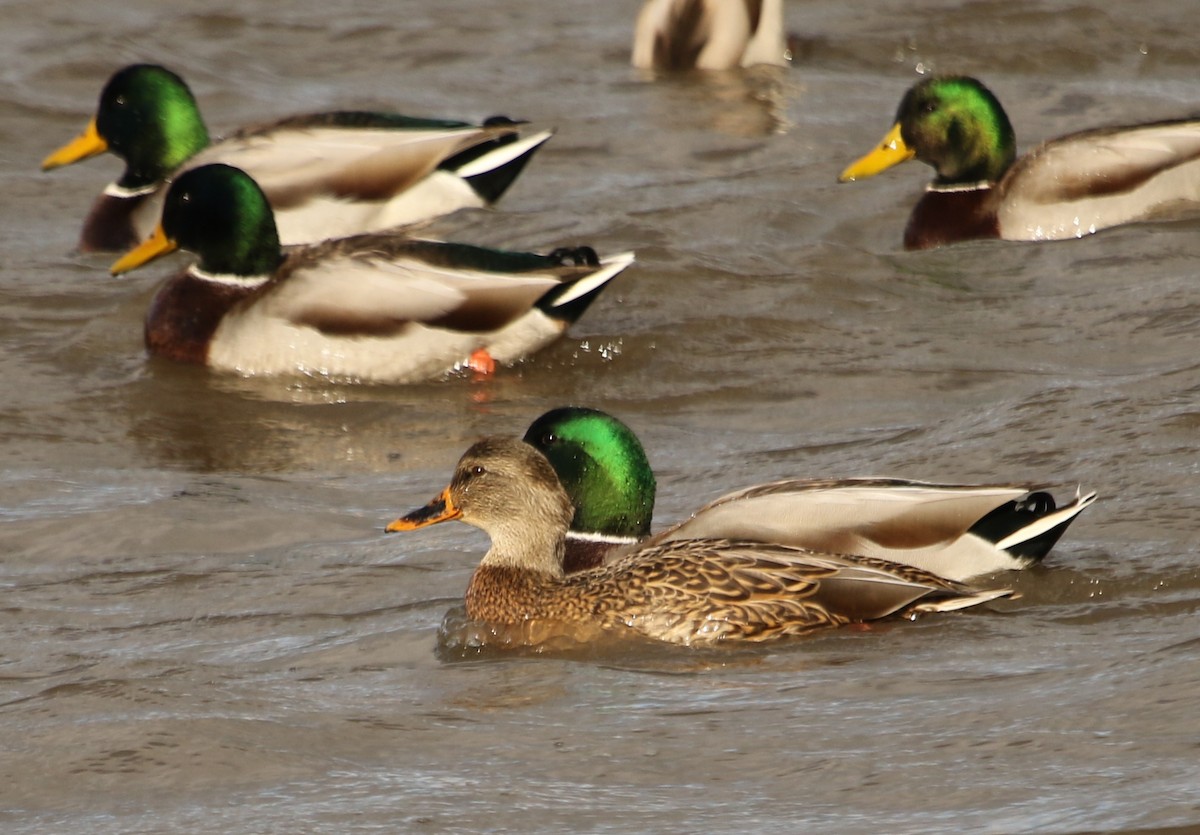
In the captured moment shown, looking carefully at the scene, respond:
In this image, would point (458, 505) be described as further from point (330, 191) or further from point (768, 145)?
point (768, 145)

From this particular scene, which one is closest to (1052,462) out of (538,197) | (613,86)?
(538,197)

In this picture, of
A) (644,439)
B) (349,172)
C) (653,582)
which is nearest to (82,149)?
(349,172)

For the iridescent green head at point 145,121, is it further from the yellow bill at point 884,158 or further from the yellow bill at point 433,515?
the yellow bill at point 433,515

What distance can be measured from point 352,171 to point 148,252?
1956 millimetres

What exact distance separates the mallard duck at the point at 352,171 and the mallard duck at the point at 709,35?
323 centimetres

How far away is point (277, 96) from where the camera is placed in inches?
579

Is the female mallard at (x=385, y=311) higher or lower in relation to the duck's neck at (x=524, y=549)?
lower

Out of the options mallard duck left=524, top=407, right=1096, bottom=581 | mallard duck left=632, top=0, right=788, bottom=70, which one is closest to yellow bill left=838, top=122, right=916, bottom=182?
mallard duck left=632, top=0, right=788, bottom=70

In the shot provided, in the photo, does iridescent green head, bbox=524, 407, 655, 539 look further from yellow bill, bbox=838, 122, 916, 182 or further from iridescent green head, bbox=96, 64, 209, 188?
iridescent green head, bbox=96, 64, 209, 188

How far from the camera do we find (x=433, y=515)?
662 centimetres

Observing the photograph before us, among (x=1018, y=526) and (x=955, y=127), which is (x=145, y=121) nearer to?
(x=955, y=127)

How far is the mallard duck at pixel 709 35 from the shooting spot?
15.3m

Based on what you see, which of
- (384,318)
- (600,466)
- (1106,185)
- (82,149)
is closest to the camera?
(600,466)

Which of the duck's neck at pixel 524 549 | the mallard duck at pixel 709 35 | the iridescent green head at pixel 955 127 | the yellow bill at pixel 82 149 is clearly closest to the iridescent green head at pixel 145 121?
the yellow bill at pixel 82 149
